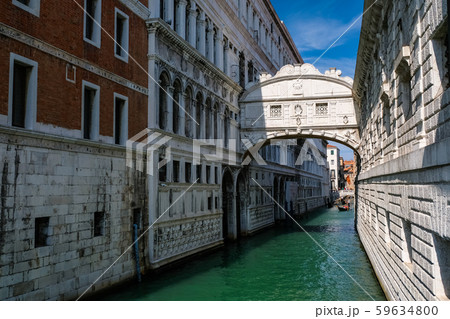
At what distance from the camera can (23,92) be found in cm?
A: 814

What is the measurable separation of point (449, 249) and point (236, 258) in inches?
432

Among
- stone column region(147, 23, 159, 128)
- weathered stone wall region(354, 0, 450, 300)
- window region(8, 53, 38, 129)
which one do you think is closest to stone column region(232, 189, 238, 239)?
stone column region(147, 23, 159, 128)

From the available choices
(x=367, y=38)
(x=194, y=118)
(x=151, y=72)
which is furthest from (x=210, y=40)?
(x=367, y=38)

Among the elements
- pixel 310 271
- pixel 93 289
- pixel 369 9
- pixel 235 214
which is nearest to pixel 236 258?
pixel 310 271

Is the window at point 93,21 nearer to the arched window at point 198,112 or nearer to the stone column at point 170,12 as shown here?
the stone column at point 170,12

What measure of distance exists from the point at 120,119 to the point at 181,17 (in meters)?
5.38

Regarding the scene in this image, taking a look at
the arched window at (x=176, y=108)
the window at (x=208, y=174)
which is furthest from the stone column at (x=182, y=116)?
the window at (x=208, y=174)

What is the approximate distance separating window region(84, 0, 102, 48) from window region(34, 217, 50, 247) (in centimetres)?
427

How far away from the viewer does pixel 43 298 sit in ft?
26.7

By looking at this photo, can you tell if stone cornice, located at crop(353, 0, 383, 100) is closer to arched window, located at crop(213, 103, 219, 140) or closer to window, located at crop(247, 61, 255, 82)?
arched window, located at crop(213, 103, 219, 140)

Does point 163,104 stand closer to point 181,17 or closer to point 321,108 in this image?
point 181,17

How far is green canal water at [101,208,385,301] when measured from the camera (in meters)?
10.4

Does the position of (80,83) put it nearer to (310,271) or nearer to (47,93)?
(47,93)

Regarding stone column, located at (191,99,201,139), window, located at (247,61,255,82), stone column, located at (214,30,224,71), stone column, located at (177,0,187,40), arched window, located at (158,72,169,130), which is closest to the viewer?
arched window, located at (158,72,169,130)
